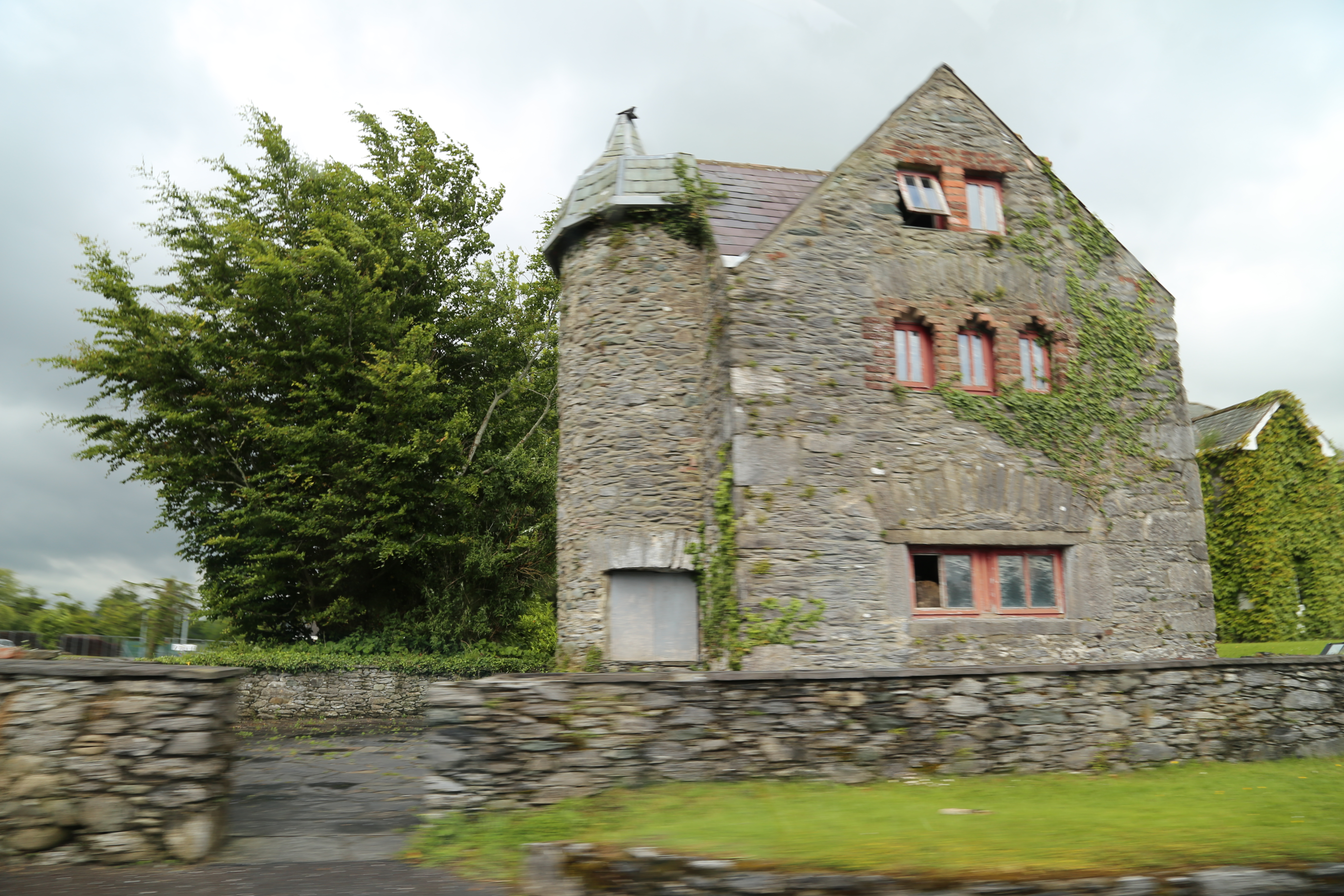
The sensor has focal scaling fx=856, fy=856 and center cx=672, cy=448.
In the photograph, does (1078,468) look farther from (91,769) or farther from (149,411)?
(149,411)

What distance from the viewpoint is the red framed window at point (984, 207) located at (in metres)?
12.8

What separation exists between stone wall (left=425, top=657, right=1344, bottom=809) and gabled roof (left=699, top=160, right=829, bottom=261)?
642 centimetres

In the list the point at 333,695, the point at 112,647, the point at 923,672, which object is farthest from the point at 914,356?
the point at 112,647

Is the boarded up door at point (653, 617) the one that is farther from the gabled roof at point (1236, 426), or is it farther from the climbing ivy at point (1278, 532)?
the gabled roof at point (1236, 426)

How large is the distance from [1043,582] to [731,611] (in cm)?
440

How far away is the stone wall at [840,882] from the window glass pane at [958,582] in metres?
6.25

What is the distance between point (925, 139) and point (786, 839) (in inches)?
417

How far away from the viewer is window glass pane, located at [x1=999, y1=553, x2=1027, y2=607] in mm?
11484

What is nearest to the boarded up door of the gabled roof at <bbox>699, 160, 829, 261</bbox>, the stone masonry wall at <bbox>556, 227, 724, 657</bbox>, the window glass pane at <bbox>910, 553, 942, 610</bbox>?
the stone masonry wall at <bbox>556, 227, 724, 657</bbox>

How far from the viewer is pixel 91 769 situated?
5.94 meters

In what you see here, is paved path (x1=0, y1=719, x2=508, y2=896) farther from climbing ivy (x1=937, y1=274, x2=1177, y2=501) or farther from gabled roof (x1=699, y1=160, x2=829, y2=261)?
climbing ivy (x1=937, y1=274, x2=1177, y2=501)

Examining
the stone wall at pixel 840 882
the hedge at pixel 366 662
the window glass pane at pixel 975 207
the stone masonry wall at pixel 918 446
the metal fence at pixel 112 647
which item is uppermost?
the window glass pane at pixel 975 207

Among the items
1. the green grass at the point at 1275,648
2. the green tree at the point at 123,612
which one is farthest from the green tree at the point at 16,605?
the green grass at the point at 1275,648

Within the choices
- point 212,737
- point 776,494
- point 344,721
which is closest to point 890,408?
point 776,494
